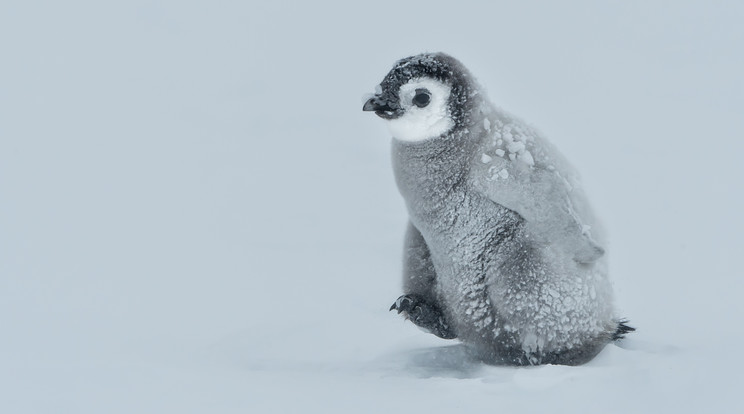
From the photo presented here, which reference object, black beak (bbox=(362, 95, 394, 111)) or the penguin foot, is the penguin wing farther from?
the penguin foot

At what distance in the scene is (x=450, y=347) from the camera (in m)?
4.02

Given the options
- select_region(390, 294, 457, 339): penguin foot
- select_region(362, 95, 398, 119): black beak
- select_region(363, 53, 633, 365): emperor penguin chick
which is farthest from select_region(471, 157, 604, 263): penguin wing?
select_region(390, 294, 457, 339): penguin foot

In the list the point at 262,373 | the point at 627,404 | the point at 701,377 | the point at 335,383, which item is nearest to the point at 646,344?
the point at 701,377

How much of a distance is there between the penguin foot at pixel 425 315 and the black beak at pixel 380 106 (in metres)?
0.78

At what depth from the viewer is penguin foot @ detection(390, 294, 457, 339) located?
3.97 metres

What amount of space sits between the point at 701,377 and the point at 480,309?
824 millimetres

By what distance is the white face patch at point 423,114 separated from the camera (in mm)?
3660

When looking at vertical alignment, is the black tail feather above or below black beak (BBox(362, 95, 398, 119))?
below

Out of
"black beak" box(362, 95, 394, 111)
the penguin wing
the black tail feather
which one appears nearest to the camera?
the penguin wing

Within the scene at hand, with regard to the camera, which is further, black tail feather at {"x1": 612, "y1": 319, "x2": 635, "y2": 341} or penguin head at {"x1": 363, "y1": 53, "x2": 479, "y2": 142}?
black tail feather at {"x1": 612, "y1": 319, "x2": 635, "y2": 341}

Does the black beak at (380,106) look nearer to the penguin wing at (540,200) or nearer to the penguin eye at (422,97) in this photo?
the penguin eye at (422,97)

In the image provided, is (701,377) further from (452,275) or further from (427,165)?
(427,165)

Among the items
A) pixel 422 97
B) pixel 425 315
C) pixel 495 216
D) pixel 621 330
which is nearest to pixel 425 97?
pixel 422 97

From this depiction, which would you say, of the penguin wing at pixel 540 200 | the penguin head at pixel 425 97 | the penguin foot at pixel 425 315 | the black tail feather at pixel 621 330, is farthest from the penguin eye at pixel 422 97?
the black tail feather at pixel 621 330
